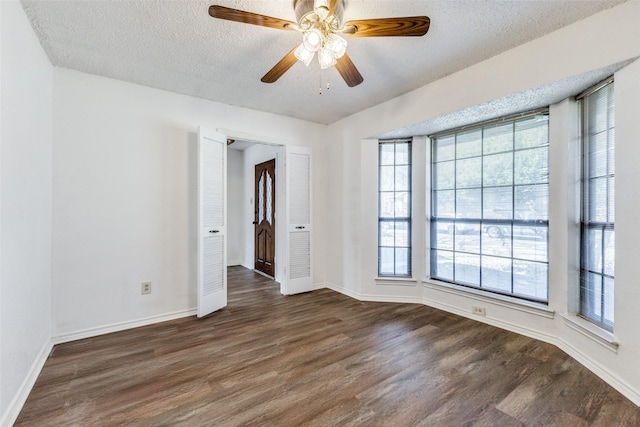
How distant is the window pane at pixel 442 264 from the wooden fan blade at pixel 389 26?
2552 mm

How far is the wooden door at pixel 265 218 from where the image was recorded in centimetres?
485

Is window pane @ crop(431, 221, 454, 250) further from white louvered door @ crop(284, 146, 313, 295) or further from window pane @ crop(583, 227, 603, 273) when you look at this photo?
white louvered door @ crop(284, 146, 313, 295)

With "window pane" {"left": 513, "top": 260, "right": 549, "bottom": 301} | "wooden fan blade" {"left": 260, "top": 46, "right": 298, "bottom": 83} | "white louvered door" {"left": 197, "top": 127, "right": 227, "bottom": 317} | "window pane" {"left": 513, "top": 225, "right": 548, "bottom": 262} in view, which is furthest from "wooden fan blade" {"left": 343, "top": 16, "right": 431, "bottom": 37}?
"window pane" {"left": 513, "top": 260, "right": 549, "bottom": 301}

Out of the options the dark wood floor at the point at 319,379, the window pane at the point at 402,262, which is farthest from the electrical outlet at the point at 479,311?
the window pane at the point at 402,262

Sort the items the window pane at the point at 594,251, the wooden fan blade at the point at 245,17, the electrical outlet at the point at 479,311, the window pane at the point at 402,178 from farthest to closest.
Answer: the window pane at the point at 402,178
the electrical outlet at the point at 479,311
the window pane at the point at 594,251
the wooden fan blade at the point at 245,17

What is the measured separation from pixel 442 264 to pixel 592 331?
1.49 m

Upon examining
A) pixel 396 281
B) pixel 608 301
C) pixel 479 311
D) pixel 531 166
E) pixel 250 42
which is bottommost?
pixel 479 311

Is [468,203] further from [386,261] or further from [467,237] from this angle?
[386,261]

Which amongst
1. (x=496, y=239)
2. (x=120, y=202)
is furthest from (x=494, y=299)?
(x=120, y=202)

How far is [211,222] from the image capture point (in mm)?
3174

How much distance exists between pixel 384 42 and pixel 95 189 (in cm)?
294

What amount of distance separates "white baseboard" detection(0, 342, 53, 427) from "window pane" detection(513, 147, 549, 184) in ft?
13.6

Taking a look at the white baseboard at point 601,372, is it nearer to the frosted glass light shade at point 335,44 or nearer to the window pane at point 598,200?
the window pane at point 598,200

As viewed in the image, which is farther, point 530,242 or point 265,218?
point 265,218
